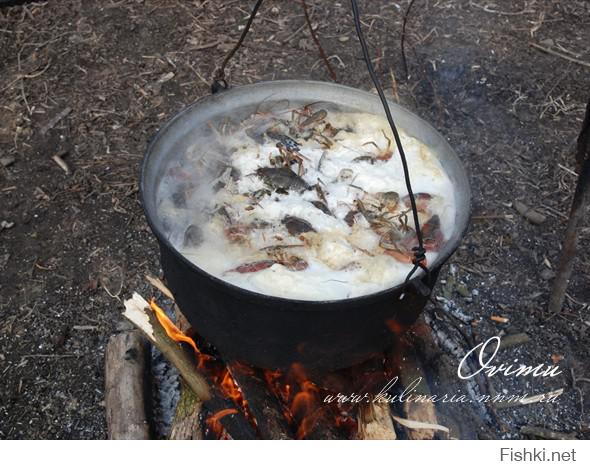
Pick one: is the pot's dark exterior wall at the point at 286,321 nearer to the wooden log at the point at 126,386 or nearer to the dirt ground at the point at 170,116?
the wooden log at the point at 126,386

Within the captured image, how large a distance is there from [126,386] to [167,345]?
0.34 m

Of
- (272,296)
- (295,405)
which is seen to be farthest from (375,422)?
(272,296)

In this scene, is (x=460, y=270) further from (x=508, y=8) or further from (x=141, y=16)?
(x=141, y=16)

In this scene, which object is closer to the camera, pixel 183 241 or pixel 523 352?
pixel 183 241

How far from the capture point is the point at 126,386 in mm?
2941

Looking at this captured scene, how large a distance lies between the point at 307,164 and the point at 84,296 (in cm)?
171

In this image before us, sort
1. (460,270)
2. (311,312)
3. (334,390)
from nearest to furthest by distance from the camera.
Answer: (311,312), (334,390), (460,270)

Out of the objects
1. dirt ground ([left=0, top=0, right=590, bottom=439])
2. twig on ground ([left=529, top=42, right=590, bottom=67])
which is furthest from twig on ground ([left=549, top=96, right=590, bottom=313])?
twig on ground ([left=529, top=42, right=590, bottom=67])

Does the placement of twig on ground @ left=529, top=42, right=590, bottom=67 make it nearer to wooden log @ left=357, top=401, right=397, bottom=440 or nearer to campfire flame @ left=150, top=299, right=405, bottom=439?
campfire flame @ left=150, top=299, right=405, bottom=439

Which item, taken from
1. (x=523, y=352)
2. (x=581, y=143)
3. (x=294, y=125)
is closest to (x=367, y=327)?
(x=294, y=125)

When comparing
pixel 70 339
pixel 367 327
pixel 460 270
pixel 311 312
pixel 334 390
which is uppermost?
pixel 311 312

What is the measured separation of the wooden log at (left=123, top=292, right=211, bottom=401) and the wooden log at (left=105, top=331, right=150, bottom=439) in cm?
26

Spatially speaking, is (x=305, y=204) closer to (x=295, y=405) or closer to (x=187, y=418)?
(x=295, y=405)

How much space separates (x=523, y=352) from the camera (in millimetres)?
3352
